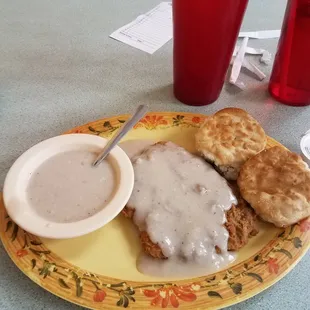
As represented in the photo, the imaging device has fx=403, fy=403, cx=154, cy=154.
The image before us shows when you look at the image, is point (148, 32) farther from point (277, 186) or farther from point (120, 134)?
point (277, 186)

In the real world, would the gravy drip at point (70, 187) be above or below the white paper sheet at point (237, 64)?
above

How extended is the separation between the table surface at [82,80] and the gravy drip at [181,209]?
0.16 metres

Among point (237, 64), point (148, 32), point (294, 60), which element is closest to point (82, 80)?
point (148, 32)

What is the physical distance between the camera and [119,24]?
1691mm

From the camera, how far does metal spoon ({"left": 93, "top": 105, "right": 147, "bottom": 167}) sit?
943 mm

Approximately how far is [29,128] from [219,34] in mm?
611

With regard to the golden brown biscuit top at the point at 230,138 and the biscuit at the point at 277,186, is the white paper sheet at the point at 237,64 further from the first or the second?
the biscuit at the point at 277,186

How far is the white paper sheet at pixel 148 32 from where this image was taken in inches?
62.1

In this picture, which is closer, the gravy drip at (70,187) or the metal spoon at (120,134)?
the gravy drip at (70,187)

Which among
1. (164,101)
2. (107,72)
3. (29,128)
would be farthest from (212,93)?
(29,128)

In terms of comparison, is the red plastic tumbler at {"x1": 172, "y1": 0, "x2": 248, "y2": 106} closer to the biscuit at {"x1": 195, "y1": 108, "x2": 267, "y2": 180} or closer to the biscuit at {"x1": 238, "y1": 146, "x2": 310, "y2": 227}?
the biscuit at {"x1": 195, "y1": 108, "x2": 267, "y2": 180}

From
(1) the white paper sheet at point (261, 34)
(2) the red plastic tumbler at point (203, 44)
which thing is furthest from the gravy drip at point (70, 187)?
(1) the white paper sheet at point (261, 34)

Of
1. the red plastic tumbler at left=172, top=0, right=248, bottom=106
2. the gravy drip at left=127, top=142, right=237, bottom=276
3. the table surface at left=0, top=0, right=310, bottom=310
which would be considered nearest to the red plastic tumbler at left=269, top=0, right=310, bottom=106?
the table surface at left=0, top=0, right=310, bottom=310

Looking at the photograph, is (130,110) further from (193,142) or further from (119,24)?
(119,24)
